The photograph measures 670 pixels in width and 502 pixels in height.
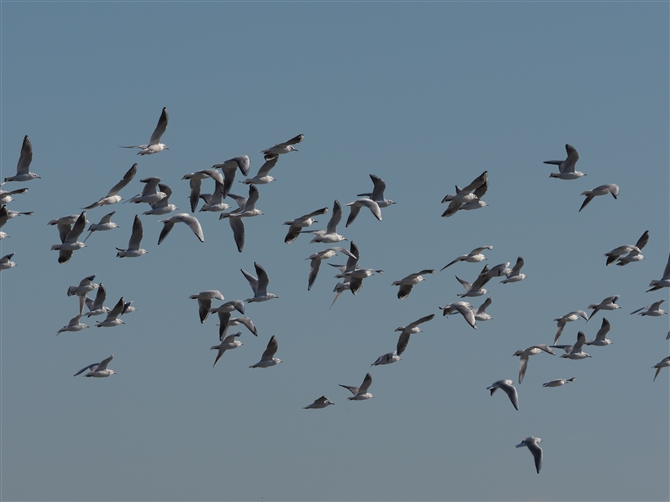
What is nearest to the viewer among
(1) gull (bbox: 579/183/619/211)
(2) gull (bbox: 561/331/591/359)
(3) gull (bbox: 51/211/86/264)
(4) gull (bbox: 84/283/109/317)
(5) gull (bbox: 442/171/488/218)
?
(5) gull (bbox: 442/171/488/218)

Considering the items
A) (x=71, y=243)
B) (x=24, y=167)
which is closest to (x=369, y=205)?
(x=71, y=243)

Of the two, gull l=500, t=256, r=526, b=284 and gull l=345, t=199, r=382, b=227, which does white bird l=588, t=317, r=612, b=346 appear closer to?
gull l=500, t=256, r=526, b=284

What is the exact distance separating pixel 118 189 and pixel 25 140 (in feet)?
10.5

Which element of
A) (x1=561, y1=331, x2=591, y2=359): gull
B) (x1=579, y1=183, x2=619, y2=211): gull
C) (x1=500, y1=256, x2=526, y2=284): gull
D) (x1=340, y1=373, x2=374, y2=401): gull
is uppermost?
(x1=579, y1=183, x2=619, y2=211): gull

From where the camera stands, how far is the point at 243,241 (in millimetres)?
42562

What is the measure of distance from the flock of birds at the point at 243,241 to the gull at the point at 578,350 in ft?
7.14

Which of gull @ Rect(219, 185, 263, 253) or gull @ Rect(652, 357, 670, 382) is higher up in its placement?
gull @ Rect(219, 185, 263, 253)

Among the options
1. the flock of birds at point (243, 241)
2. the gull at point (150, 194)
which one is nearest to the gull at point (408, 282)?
the flock of birds at point (243, 241)

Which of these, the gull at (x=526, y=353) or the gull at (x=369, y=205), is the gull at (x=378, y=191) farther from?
the gull at (x=526, y=353)

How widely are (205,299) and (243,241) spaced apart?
85.7 inches

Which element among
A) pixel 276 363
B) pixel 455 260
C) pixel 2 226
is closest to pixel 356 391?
pixel 276 363

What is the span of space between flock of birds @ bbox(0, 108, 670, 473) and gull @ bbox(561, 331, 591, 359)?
2.18 meters

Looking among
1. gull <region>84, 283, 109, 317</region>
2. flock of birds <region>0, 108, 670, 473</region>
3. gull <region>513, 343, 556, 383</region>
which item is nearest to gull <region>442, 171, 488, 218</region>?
flock of birds <region>0, 108, 670, 473</region>

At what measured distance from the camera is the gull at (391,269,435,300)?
137ft
